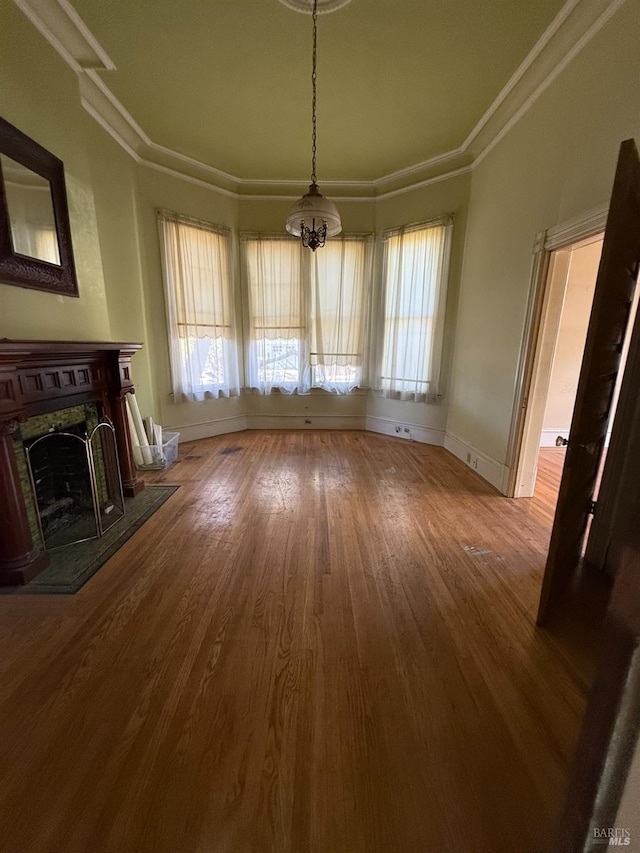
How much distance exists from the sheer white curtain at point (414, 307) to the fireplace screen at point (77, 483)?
11.7ft

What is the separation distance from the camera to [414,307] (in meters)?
4.59

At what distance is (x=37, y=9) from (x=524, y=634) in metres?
4.68

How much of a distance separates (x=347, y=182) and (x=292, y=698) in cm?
545

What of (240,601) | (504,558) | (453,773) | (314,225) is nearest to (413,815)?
(453,773)

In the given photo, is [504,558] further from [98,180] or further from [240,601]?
[98,180]

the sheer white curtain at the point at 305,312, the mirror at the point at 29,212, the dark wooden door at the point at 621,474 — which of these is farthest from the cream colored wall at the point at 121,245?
the dark wooden door at the point at 621,474

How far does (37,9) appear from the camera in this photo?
7.36ft

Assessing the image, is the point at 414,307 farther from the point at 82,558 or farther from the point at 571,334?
the point at 82,558

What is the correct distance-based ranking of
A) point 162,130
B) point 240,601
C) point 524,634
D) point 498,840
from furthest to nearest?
point 162,130
point 240,601
point 524,634
point 498,840

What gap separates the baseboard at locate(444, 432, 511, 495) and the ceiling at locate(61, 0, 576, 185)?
10.6 ft

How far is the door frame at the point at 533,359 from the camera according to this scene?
8.95 ft

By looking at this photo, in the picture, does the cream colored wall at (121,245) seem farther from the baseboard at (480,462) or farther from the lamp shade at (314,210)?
the baseboard at (480,462)

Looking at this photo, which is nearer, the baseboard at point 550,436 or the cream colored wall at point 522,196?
the cream colored wall at point 522,196

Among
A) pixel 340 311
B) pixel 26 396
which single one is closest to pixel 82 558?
pixel 26 396
